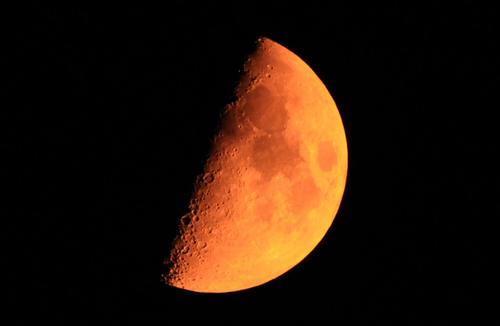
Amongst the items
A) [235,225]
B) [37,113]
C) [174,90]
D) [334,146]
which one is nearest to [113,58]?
[174,90]

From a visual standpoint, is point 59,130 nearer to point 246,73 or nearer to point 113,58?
point 113,58

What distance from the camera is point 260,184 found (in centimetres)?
279

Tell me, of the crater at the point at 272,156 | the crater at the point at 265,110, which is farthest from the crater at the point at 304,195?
the crater at the point at 265,110

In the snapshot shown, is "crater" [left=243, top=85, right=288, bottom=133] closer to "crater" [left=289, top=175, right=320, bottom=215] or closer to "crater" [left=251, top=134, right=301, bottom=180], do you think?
"crater" [left=251, top=134, right=301, bottom=180]

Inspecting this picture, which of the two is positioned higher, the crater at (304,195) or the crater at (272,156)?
the crater at (272,156)

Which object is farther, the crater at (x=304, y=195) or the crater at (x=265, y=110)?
the crater at (x=304, y=195)

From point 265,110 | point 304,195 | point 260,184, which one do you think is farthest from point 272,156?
point 304,195

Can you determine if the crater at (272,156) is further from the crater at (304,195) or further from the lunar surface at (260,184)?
the crater at (304,195)

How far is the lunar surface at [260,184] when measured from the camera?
9.07ft

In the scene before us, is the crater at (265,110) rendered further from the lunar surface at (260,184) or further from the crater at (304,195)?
the crater at (304,195)

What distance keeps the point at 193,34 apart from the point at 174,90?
1.44 feet

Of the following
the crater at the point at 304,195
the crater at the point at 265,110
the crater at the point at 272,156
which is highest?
the crater at the point at 265,110

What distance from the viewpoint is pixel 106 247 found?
2734mm

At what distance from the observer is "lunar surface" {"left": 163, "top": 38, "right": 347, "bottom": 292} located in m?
2.77
